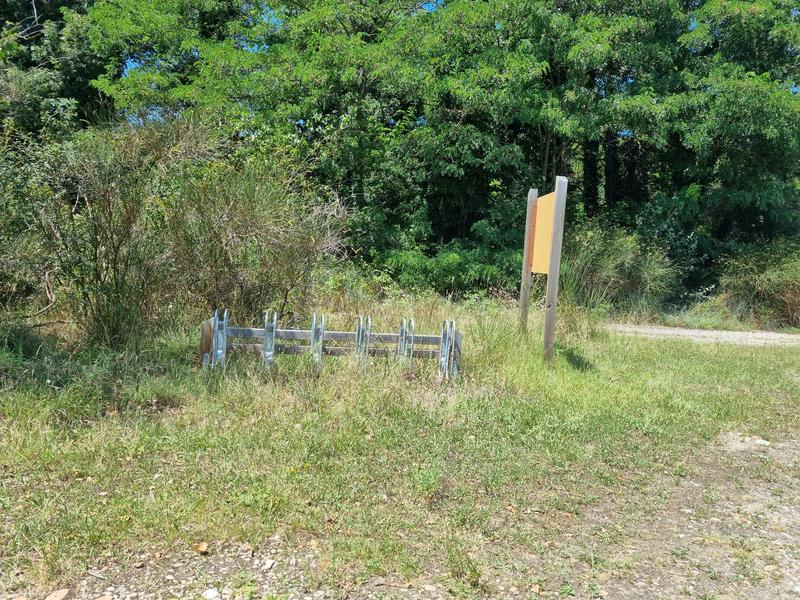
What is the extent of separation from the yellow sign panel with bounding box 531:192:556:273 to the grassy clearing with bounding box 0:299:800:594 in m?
1.04

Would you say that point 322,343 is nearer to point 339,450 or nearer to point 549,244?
point 339,450

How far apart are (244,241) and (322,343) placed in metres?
1.85

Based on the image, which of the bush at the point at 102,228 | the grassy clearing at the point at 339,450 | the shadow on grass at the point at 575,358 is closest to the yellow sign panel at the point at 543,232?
the grassy clearing at the point at 339,450

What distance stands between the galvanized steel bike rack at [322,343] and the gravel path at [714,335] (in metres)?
5.12

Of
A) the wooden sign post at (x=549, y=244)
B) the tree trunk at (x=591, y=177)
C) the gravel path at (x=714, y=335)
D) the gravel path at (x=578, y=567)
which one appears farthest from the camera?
the tree trunk at (x=591, y=177)

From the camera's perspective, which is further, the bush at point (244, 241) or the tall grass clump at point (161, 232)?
the bush at point (244, 241)

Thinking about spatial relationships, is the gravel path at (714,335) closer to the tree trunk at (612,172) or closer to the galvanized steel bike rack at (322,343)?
the galvanized steel bike rack at (322,343)

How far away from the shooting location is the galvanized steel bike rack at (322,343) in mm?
5723

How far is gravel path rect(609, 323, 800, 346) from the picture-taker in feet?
35.4

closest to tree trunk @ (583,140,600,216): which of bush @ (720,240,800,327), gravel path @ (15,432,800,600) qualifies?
bush @ (720,240,800,327)

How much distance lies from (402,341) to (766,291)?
38.0ft

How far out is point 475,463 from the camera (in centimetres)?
433

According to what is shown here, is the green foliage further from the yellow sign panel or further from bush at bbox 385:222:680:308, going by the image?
the yellow sign panel

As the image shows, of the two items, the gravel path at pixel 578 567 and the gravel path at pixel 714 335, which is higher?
the gravel path at pixel 714 335
